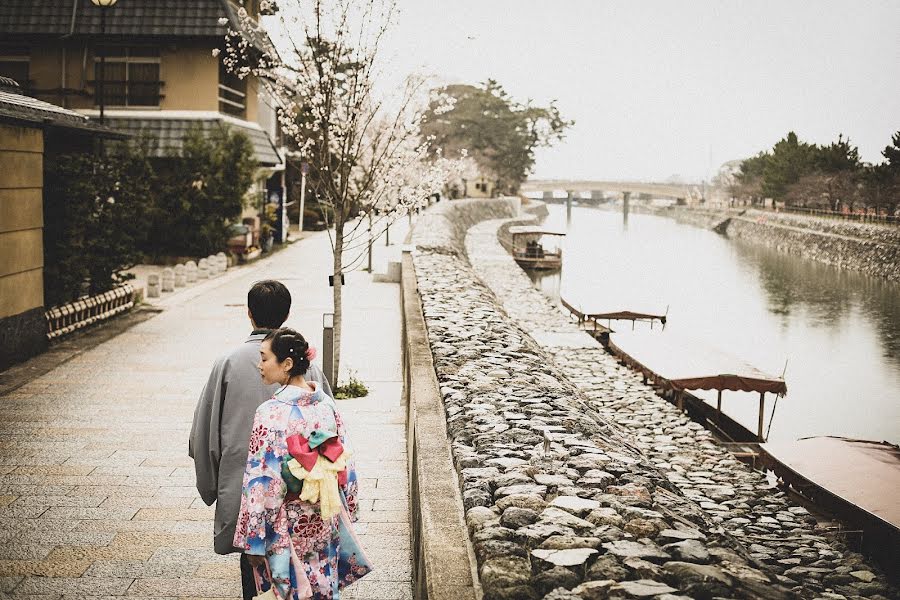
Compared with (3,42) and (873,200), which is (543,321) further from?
(873,200)

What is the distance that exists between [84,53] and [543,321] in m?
14.6

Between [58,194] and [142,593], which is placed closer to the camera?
[142,593]

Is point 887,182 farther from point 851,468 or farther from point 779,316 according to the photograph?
point 851,468

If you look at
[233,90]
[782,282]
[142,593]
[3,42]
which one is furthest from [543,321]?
[782,282]

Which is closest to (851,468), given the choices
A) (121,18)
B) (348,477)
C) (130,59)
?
(348,477)

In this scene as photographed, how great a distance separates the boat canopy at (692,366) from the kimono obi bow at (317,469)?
12.1 m

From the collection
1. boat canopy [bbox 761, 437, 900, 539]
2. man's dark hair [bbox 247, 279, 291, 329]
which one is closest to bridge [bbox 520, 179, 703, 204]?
boat canopy [bbox 761, 437, 900, 539]

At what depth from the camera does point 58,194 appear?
1228 centimetres

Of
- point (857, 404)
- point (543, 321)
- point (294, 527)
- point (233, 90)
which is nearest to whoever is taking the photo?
point (294, 527)

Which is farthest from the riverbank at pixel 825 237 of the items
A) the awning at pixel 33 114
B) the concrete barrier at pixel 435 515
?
the concrete barrier at pixel 435 515

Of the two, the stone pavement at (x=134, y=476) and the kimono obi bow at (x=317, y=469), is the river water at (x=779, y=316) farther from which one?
the kimono obi bow at (x=317, y=469)

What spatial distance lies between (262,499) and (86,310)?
10.9 m

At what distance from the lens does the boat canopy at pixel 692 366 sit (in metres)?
14.4

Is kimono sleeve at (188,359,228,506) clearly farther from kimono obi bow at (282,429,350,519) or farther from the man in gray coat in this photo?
kimono obi bow at (282,429,350,519)
